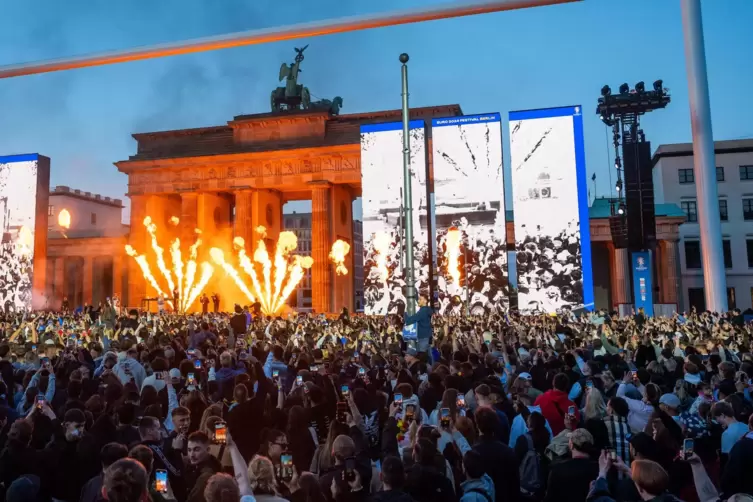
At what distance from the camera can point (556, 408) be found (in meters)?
7.59

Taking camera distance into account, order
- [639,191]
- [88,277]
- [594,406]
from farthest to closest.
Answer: [88,277], [639,191], [594,406]

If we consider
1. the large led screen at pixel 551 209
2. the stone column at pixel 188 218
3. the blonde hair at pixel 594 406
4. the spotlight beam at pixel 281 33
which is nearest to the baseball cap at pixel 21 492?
the blonde hair at pixel 594 406

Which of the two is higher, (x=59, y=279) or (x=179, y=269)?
(x=59, y=279)

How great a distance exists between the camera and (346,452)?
5184 millimetres

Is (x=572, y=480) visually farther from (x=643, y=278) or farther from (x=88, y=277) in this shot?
(x=88, y=277)

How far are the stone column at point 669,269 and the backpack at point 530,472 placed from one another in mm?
47637

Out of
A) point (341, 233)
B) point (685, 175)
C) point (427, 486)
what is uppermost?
point (685, 175)

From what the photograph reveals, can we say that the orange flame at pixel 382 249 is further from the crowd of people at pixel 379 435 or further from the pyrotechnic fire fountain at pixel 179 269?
the crowd of people at pixel 379 435

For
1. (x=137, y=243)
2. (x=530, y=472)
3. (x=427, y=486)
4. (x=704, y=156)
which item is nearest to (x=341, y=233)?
(x=137, y=243)

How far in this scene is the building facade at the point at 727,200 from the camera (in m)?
56.2

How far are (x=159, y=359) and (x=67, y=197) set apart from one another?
79.3m

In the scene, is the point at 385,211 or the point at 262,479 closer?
the point at 262,479

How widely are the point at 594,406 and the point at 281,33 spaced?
836cm

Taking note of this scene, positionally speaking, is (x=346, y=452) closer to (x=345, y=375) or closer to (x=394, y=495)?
(x=394, y=495)
